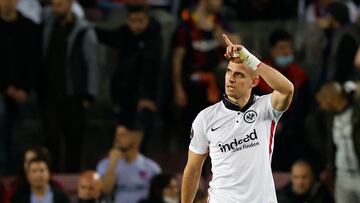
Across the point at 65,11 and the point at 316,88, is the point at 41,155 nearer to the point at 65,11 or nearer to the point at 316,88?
the point at 65,11

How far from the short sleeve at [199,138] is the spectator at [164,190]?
3226 mm

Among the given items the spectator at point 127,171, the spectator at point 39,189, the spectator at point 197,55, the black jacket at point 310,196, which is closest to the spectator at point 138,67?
the spectator at point 197,55

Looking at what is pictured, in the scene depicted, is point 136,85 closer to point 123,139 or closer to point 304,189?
point 123,139

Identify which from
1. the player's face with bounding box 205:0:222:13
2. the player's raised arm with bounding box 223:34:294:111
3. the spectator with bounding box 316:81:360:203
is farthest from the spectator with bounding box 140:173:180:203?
the player's raised arm with bounding box 223:34:294:111

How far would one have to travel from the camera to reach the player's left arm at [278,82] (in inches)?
347

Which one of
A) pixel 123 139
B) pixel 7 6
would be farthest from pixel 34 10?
pixel 123 139

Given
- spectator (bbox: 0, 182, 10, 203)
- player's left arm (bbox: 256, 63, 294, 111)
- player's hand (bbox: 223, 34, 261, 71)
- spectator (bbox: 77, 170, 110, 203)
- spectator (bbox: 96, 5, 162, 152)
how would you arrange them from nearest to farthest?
player's hand (bbox: 223, 34, 261, 71) < player's left arm (bbox: 256, 63, 294, 111) < spectator (bbox: 77, 170, 110, 203) < spectator (bbox: 0, 182, 10, 203) < spectator (bbox: 96, 5, 162, 152)

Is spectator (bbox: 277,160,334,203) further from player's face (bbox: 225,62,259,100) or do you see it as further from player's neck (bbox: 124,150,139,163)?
player's face (bbox: 225,62,259,100)

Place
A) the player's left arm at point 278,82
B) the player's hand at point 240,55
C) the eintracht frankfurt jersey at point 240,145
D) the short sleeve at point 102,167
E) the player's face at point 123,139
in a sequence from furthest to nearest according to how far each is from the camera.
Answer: the short sleeve at point 102,167, the player's face at point 123,139, the eintracht frankfurt jersey at point 240,145, the player's left arm at point 278,82, the player's hand at point 240,55

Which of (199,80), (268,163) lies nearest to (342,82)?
(199,80)

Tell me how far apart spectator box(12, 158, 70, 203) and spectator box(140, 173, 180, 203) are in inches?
32.2

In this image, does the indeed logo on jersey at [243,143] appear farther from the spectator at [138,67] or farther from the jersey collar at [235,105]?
the spectator at [138,67]

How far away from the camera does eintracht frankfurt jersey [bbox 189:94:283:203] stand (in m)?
9.02

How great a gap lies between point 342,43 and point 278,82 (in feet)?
16.0
